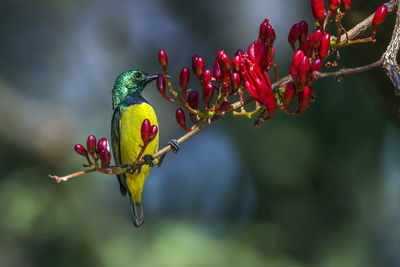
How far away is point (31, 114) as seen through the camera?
19.9ft

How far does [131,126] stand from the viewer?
2.69 m

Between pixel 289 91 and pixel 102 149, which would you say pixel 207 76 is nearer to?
pixel 289 91

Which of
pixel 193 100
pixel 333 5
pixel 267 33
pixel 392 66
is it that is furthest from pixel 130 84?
pixel 392 66

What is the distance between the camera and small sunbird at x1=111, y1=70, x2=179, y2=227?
264 centimetres

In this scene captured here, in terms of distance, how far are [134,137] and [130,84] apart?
33cm

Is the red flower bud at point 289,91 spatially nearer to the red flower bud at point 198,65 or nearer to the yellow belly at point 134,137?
the red flower bud at point 198,65

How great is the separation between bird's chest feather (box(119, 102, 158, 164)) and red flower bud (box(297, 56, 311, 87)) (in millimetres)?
1346

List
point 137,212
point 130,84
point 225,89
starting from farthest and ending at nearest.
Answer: point 130,84, point 137,212, point 225,89

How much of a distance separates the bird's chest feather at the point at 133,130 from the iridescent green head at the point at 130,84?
103mm

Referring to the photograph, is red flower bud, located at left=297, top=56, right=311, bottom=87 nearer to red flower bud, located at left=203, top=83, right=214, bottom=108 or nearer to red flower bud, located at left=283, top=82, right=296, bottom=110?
red flower bud, located at left=283, top=82, right=296, bottom=110

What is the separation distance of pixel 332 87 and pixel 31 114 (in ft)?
13.0

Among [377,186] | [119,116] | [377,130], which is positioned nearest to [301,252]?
[377,186]

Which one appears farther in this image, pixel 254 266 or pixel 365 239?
pixel 365 239

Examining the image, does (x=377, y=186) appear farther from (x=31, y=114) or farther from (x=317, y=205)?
(x=31, y=114)
